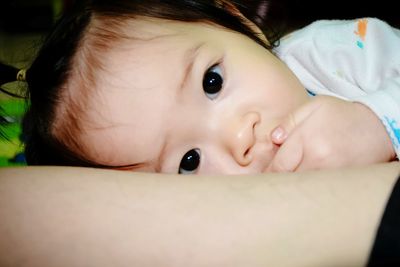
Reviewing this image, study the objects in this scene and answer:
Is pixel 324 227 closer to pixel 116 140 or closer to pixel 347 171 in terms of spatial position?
pixel 347 171

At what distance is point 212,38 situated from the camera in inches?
31.3

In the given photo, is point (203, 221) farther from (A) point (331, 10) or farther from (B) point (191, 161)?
(A) point (331, 10)

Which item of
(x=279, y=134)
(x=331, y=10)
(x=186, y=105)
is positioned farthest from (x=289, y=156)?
(x=331, y=10)

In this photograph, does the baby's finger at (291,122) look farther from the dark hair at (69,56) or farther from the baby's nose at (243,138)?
the dark hair at (69,56)

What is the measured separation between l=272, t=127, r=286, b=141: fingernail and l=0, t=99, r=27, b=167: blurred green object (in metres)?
0.70

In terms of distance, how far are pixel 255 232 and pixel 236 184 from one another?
6cm

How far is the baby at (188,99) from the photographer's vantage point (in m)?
0.64

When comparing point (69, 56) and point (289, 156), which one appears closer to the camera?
point (289, 156)

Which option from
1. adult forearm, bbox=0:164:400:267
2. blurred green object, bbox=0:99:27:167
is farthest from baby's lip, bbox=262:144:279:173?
blurred green object, bbox=0:99:27:167

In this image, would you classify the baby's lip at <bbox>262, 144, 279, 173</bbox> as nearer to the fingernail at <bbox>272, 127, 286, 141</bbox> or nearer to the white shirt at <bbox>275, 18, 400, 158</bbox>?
the fingernail at <bbox>272, 127, 286, 141</bbox>

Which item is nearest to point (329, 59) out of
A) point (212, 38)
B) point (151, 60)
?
point (212, 38)

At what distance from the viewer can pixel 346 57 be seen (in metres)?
0.88

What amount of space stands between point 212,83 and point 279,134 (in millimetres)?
177

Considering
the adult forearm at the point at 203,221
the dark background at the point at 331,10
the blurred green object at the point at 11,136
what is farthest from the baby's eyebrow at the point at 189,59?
the dark background at the point at 331,10
